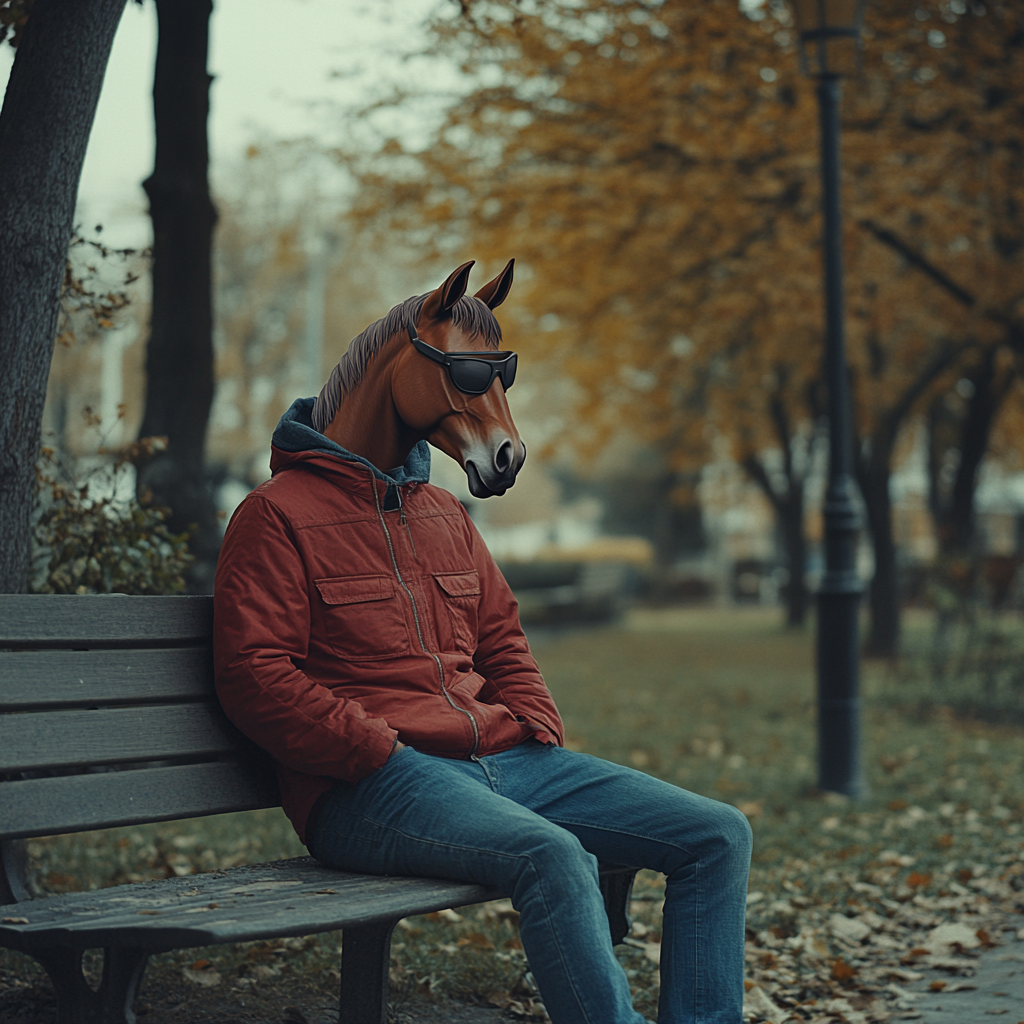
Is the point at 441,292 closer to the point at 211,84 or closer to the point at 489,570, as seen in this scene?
the point at 489,570

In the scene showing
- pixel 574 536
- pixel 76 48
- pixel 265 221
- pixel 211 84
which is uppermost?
pixel 265 221

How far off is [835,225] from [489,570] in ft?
14.5

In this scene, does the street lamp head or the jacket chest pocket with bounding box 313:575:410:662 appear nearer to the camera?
the jacket chest pocket with bounding box 313:575:410:662

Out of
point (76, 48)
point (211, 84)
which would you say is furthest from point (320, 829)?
point (211, 84)

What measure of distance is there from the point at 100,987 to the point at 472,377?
1456 mm

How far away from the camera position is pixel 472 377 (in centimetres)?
292

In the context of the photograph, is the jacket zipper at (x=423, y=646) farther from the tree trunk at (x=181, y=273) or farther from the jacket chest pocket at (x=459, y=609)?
the tree trunk at (x=181, y=273)

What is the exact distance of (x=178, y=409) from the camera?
5.73 m

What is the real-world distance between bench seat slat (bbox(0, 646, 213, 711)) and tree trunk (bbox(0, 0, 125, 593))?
665 millimetres

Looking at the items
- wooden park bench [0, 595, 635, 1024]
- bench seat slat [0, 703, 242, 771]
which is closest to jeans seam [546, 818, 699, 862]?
wooden park bench [0, 595, 635, 1024]

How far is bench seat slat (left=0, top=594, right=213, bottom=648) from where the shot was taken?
283 cm

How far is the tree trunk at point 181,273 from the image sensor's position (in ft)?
18.2

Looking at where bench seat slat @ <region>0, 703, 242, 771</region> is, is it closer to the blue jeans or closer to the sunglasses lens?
the blue jeans

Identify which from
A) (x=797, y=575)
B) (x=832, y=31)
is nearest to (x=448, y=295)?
(x=832, y=31)
